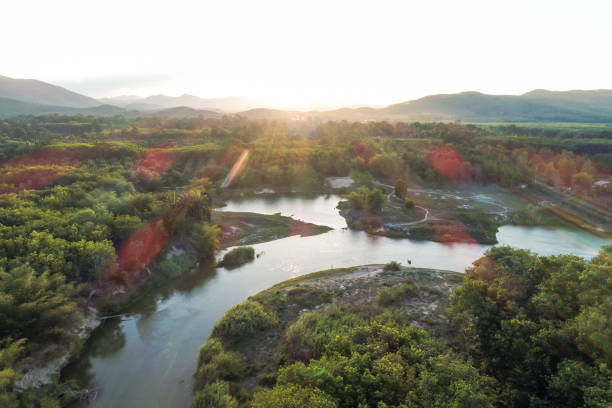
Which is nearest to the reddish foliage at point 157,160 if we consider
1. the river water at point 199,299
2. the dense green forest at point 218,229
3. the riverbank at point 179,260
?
the dense green forest at point 218,229

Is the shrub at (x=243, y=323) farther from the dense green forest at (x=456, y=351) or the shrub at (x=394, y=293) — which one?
the shrub at (x=394, y=293)

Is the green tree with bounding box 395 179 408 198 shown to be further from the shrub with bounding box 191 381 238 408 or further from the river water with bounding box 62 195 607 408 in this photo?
the shrub with bounding box 191 381 238 408

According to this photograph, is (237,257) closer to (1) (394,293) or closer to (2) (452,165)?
(1) (394,293)

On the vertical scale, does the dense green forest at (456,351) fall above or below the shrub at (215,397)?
above

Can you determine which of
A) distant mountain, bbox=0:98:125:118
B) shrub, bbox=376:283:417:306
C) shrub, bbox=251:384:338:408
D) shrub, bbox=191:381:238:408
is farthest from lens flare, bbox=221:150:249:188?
distant mountain, bbox=0:98:125:118

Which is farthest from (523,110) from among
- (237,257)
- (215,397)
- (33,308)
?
(33,308)

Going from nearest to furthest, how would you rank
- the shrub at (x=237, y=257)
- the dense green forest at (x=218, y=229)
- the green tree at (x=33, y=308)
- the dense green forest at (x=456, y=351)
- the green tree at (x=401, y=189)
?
1. the dense green forest at (x=456, y=351)
2. the dense green forest at (x=218, y=229)
3. the green tree at (x=33, y=308)
4. the shrub at (x=237, y=257)
5. the green tree at (x=401, y=189)
